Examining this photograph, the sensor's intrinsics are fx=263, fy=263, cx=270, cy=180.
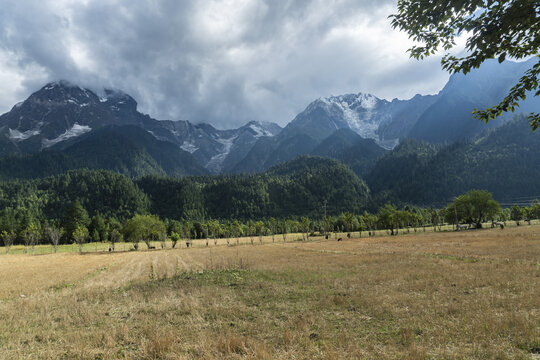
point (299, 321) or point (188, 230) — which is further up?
point (299, 321)

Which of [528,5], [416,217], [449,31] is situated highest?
[449,31]

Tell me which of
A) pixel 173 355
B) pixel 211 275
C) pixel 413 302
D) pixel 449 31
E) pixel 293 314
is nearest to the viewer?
pixel 449 31

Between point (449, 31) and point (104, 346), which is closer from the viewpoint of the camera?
point (449, 31)

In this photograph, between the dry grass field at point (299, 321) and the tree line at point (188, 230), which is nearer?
the dry grass field at point (299, 321)

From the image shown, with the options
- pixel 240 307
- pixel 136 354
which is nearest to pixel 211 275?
pixel 240 307

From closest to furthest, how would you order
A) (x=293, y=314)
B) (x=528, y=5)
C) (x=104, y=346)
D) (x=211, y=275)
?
(x=528, y=5), (x=104, y=346), (x=293, y=314), (x=211, y=275)

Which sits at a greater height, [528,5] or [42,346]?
[528,5]

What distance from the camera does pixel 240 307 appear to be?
14.1m

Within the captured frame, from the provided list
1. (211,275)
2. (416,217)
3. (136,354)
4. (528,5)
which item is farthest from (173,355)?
(416,217)

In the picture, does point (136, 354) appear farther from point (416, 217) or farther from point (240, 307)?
point (416, 217)

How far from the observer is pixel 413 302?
13.5 m

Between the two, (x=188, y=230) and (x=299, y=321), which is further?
(x=188, y=230)

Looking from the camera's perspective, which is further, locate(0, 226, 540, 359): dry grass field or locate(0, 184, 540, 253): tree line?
locate(0, 184, 540, 253): tree line

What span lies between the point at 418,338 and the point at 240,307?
847cm
